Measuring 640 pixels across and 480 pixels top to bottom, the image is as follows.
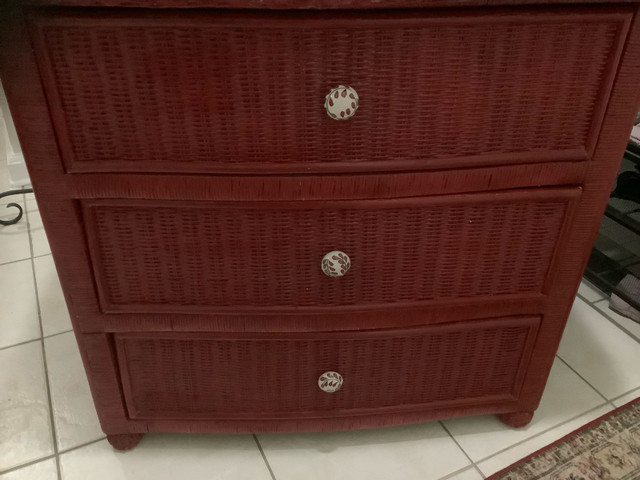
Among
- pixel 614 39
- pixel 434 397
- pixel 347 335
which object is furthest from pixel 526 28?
pixel 434 397

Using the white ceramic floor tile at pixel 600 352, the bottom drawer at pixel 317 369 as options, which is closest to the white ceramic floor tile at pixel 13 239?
the bottom drawer at pixel 317 369

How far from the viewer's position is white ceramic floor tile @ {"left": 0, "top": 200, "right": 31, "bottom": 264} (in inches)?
56.9

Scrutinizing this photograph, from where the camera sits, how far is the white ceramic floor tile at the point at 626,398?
3.57 ft

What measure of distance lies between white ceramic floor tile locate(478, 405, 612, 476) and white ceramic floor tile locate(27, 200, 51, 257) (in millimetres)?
1194

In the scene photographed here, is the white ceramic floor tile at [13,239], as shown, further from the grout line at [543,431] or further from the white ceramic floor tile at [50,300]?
the grout line at [543,431]

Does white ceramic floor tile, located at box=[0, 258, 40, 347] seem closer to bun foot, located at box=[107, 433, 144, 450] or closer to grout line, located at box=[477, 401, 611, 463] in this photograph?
bun foot, located at box=[107, 433, 144, 450]

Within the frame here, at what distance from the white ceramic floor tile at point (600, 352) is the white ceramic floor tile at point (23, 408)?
109cm

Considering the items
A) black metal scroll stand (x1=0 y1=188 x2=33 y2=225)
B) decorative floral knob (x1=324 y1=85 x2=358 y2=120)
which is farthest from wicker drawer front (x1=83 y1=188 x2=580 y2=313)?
black metal scroll stand (x1=0 y1=188 x2=33 y2=225)

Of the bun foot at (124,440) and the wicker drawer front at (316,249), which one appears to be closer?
the wicker drawer front at (316,249)

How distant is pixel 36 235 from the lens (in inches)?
59.7

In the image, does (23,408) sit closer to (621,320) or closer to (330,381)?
(330,381)

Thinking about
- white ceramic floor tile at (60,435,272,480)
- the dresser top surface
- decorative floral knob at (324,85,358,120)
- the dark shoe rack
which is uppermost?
the dresser top surface

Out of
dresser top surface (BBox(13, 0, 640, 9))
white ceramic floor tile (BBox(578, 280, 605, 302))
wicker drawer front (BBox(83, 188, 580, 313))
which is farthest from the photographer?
white ceramic floor tile (BBox(578, 280, 605, 302))

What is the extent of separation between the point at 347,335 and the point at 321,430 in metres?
0.22
